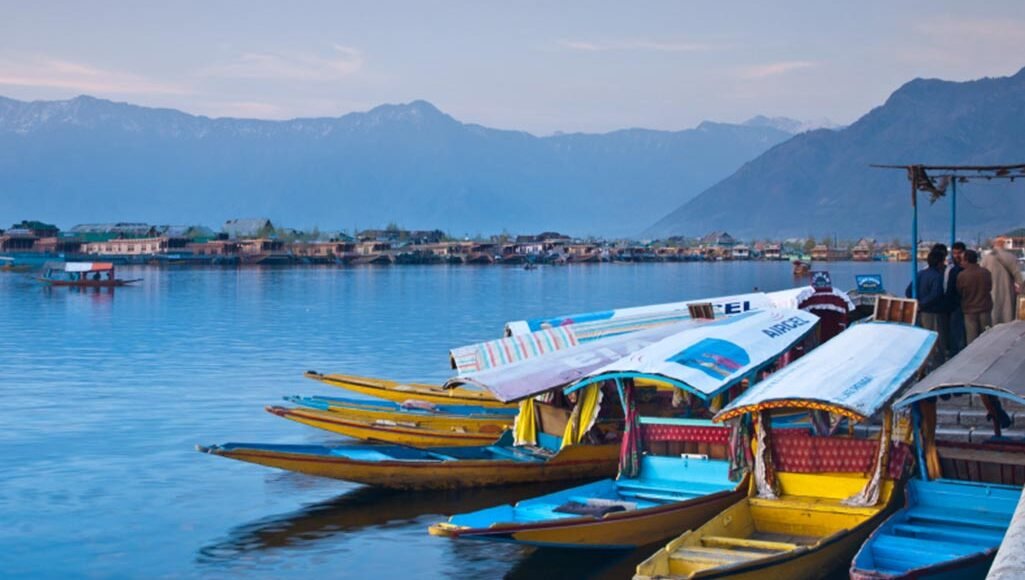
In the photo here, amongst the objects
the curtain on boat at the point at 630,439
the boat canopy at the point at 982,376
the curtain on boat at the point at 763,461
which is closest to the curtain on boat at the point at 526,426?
the curtain on boat at the point at 630,439

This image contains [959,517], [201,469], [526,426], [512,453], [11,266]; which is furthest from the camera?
[11,266]

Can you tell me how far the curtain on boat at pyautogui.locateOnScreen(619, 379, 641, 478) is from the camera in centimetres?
1424

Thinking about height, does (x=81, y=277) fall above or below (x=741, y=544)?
above

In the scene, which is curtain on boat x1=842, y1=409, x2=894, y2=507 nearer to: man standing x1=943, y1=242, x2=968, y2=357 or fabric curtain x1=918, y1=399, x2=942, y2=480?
fabric curtain x1=918, y1=399, x2=942, y2=480

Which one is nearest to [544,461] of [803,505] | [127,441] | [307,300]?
[803,505]

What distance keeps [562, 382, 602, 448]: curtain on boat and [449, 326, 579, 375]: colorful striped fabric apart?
83.8 inches

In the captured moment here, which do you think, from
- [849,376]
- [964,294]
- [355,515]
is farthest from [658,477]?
[964,294]

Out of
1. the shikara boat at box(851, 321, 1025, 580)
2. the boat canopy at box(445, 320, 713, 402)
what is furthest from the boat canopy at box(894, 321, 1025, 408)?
the boat canopy at box(445, 320, 713, 402)

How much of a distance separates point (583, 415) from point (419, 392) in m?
7.06

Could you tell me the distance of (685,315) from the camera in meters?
24.0

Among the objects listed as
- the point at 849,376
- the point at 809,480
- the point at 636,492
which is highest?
the point at 849,376

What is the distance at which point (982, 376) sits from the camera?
12.1 meters

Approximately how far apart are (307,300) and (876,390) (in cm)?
7181

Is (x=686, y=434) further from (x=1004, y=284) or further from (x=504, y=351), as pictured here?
(x=1004, y=284)
